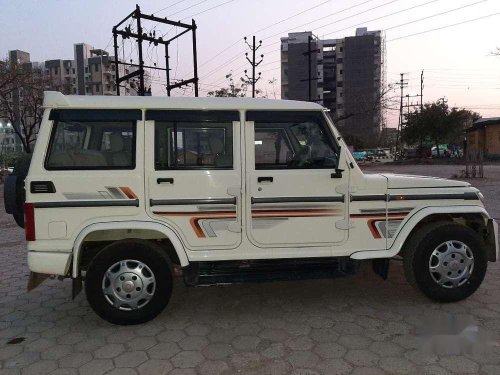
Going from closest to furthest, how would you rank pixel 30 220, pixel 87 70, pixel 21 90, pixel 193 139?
pixel 30 220, pixel 193 139, pixel 21 90, pixel 87 70

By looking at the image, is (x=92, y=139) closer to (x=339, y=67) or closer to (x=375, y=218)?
(x=375, y=218)

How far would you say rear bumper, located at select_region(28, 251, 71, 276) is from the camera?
3.59 m

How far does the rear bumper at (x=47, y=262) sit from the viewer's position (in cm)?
359

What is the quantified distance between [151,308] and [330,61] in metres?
96.2

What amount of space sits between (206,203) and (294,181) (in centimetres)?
84

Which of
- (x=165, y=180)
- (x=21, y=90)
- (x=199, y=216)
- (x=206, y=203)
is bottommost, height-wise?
(x=199, y=216)

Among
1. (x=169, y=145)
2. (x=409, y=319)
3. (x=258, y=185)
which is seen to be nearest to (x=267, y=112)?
(x=258, y=185)

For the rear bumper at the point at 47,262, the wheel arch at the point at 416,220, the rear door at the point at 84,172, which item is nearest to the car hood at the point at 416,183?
Answer: the wheel arch at the point at 416,220

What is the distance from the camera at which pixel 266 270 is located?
3.95 metres

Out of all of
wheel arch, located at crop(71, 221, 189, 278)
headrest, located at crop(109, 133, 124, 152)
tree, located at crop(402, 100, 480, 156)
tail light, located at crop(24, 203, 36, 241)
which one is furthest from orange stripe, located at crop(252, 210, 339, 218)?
tree, located at crop(402, 100, 480, 156)

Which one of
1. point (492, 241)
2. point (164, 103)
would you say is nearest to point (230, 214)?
point (164, 103)

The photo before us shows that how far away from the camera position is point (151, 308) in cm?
381

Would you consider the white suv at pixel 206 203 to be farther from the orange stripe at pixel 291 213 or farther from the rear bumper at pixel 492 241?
the rear bumper at pixel 492 241

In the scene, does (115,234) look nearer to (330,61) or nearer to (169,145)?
(169,145)
